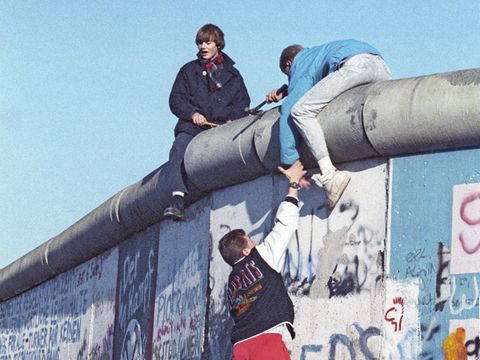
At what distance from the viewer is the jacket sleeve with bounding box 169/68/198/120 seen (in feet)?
33.8

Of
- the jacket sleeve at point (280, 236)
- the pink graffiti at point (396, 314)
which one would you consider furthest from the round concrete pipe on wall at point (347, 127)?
the pink graffiti at point (396, 314)

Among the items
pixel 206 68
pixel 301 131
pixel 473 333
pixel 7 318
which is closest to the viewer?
pixel 473 333

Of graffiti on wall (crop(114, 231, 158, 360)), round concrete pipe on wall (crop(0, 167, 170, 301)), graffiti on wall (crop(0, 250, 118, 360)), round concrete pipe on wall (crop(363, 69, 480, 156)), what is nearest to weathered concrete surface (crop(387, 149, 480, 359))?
round concrete pipe on wall (crop(363, 69, 480, 156))

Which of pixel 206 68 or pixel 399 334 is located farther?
pixel 206 68

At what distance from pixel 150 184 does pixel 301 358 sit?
3530 mm

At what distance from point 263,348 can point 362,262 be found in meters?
0.89

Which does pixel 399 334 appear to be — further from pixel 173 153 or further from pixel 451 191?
pixel 173 153

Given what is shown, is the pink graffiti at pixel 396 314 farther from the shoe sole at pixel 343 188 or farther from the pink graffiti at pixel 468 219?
the shoe sole at pixel 343 188

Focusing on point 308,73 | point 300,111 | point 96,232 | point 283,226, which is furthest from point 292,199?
point 96,232

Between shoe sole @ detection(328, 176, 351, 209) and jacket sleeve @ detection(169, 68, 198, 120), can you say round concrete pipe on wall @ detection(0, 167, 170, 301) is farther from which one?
shoe sole @ detection(328, 176, 351, 209)

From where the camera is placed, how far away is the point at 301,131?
8422 mm

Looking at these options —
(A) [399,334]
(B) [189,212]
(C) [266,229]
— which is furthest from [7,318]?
(A) [399,334]

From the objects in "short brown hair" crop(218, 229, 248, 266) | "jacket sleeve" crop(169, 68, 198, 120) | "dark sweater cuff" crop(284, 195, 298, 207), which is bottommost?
"short brown hair" crop(218, 229, 248, 266)

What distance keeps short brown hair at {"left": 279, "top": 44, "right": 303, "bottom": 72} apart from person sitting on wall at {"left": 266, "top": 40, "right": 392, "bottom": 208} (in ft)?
0.73
